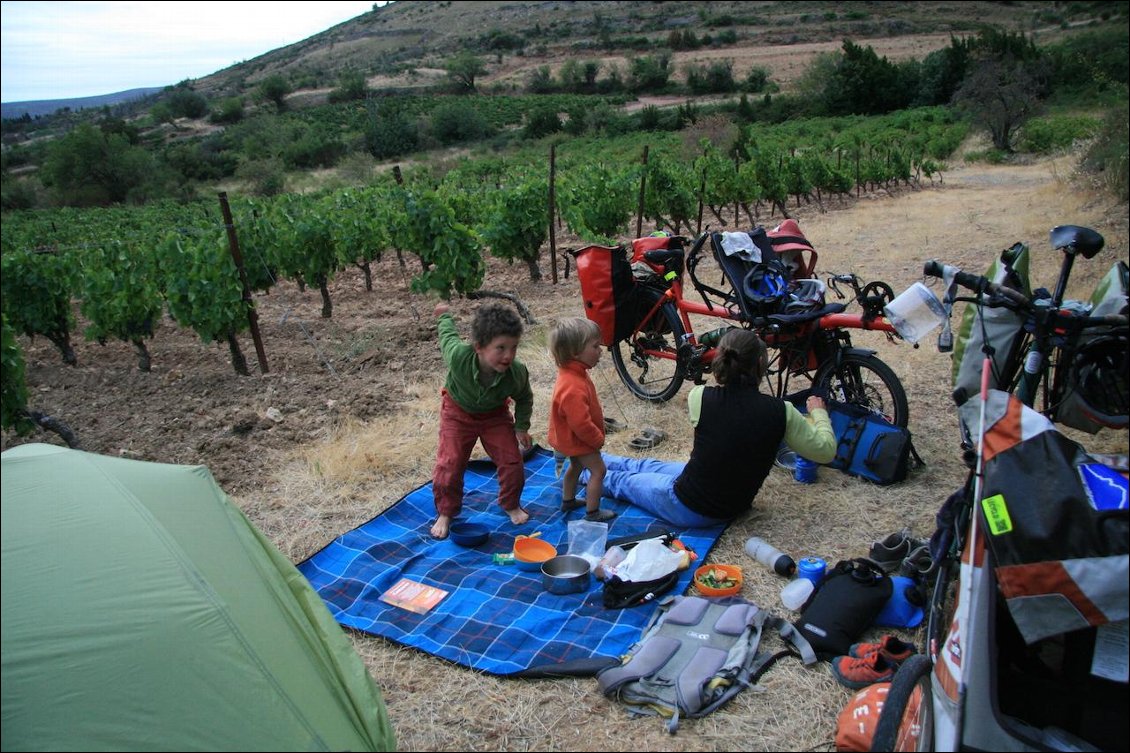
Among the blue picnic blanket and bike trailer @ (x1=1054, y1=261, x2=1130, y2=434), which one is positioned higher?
bike trailer @ (x1=1054, y1=261, x2=1130, y2=434)

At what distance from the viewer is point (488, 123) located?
46719 millimetres

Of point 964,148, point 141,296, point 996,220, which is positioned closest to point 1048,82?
point 964,148

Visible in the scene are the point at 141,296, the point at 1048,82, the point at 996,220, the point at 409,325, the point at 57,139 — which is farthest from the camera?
the point at 1048,82

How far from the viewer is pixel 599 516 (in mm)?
4035

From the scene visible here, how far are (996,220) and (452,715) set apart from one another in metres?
11.9

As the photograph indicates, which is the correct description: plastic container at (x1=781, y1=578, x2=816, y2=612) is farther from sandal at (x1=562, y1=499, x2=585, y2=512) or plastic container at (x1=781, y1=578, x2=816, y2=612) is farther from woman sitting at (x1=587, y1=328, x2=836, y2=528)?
sandal at (x1=562, y1=499, x2=585, y2=512)

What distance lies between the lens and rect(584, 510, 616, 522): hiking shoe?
13.2ft

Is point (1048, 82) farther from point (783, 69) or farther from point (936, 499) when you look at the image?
point (783, 69)

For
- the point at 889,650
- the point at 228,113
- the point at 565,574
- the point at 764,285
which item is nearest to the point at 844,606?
the point at 889,650

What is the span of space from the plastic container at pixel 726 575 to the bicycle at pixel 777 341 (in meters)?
1.43

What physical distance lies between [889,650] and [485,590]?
1.68 m

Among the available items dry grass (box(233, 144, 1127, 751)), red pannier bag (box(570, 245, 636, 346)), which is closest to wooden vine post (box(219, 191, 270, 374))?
dry grass (box(233, 144, 1127, 751))

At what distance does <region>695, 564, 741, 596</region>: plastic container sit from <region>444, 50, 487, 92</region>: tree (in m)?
67.6

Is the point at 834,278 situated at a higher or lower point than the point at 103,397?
higher
